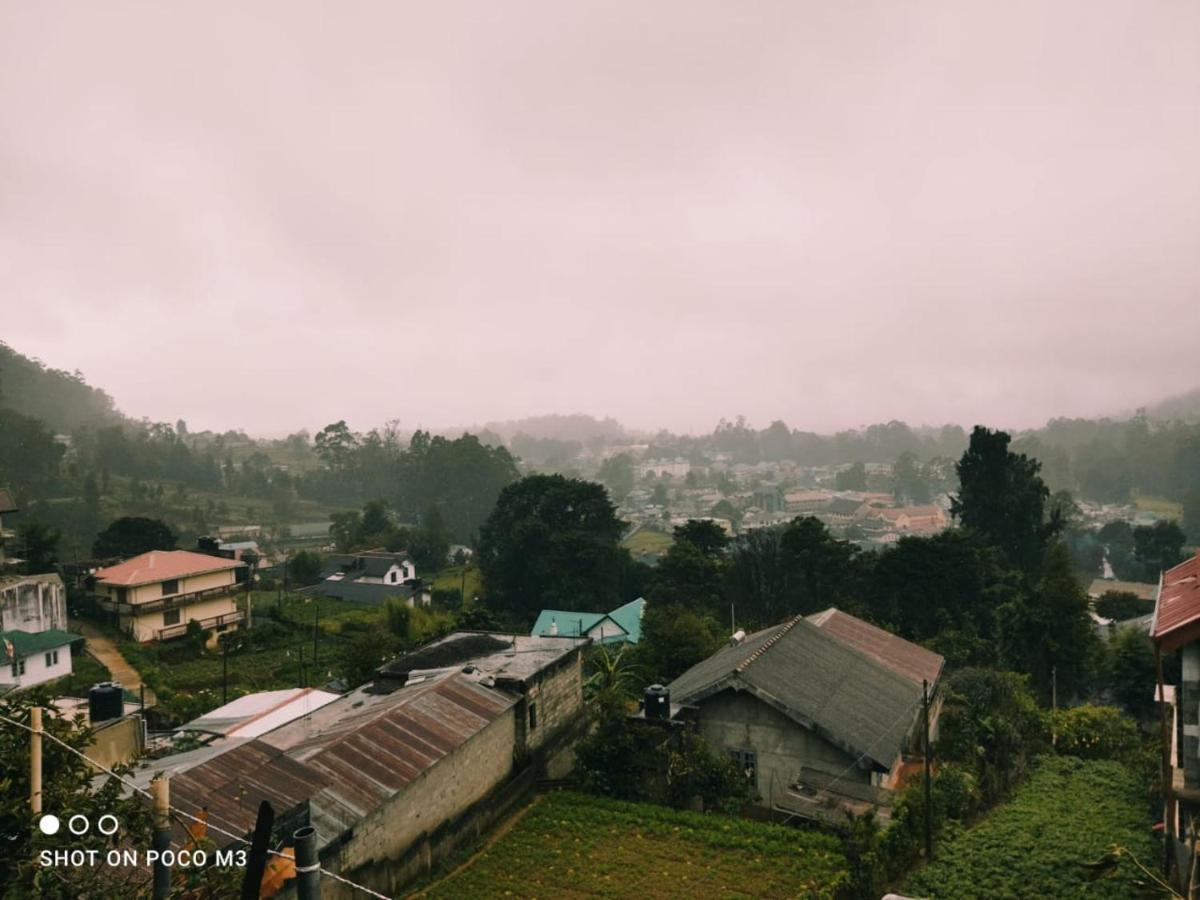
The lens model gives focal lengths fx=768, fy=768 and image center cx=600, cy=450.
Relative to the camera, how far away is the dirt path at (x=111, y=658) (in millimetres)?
30198

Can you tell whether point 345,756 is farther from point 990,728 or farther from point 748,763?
point 990,728

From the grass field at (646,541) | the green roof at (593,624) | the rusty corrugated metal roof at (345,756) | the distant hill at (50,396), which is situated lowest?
the grass field at (646,541)

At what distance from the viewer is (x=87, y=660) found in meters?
32.7

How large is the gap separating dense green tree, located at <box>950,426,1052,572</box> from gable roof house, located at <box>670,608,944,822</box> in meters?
26.4

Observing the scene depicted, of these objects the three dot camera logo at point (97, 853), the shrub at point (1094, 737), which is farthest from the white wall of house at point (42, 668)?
the shrub at point (1094, 737)

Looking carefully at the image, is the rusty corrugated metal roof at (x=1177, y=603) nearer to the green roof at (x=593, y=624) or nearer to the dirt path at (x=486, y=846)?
the dirt path at (x=486, y=846)

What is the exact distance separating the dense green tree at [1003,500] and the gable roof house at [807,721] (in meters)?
26.4

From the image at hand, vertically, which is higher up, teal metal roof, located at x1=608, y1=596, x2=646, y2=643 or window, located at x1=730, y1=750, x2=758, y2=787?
window, located at x1=730, y1=750, x2=758, y2=787

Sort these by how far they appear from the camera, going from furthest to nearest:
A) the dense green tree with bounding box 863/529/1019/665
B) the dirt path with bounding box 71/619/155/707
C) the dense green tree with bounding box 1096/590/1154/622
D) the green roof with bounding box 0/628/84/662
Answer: the dense green tree with bounding box 1096/590/1154/622, the dense green tree with bounding box 863/529/1019/665, the dirt path with bounding box 71/619/155/707, the green roof with bounding box 0/628/84/662

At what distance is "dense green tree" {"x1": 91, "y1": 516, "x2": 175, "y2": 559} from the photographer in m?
46.5

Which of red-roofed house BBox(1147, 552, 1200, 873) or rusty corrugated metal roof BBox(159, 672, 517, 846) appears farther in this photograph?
rusty corrugated metal roof BBox(159, 672, 517, 846)

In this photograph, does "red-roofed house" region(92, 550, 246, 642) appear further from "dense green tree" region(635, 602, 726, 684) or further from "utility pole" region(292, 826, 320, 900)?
"utility pole" region(292, 826, 320, 900)

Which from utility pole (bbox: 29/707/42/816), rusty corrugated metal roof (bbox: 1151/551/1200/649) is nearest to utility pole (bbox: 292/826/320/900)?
utility pole (bbox: 29/707/42/816)

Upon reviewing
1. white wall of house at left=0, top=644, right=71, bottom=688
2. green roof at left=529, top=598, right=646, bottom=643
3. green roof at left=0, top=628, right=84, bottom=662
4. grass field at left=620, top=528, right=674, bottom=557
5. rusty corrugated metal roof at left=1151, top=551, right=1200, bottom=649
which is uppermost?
rusty corrugated metal roof at left=1151, top=551, right=1200, bottom=649
